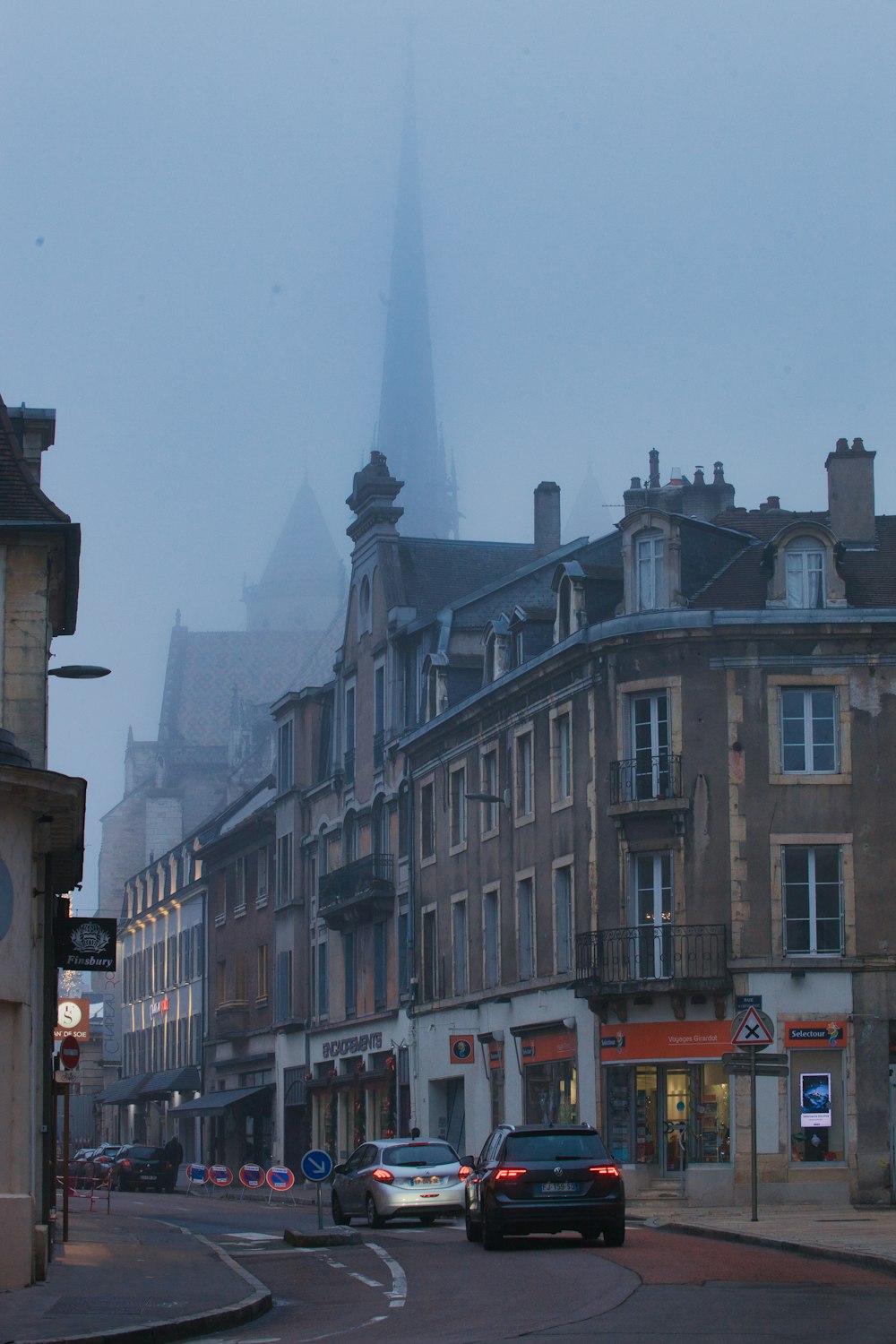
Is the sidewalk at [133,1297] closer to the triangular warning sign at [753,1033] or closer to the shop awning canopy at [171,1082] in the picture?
the triangular warning sign at [753,1033]

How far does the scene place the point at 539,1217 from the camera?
23938mm

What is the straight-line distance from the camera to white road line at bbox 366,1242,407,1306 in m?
18.3

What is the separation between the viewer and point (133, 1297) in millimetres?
18234

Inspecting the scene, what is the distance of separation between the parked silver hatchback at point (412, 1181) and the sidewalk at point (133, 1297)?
14.7ft

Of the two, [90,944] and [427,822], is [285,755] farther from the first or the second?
[90,944]

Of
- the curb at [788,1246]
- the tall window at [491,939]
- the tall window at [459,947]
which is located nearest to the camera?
the curb at [788,1246]

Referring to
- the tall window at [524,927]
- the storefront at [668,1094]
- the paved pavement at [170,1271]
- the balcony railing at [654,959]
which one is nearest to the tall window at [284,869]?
the tall window at [524,927]

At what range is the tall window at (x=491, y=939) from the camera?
47.3 m

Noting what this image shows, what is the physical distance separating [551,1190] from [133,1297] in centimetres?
701

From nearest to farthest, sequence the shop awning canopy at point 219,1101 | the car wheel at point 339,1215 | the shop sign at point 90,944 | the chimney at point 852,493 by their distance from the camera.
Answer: the shop sign at point 90,944, the car wheel at point 339,1215, the chimney at point 852,493, the shop awning canopy at point 219,1101

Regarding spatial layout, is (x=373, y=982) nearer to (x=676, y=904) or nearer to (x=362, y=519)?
(x=362, y=519)

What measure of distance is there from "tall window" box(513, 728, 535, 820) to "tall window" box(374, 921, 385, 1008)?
12198 mm

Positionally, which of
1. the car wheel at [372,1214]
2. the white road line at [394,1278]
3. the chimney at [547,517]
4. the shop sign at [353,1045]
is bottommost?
the car wheel at [372,1214]

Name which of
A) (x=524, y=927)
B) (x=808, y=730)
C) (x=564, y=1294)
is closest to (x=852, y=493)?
(x=808, y=730)
